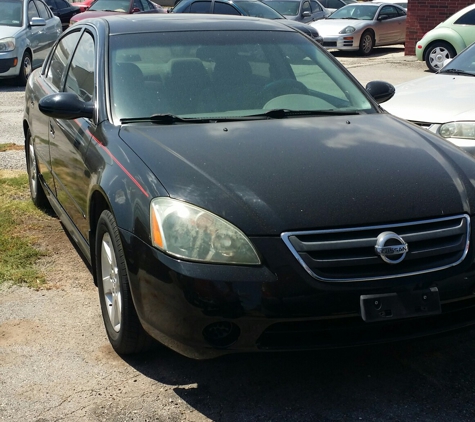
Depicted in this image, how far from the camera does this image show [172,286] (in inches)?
128

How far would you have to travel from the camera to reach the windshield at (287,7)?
21.9 meters

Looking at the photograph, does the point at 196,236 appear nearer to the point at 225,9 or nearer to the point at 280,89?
the point at 280,89

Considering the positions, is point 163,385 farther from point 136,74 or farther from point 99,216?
point 136,74

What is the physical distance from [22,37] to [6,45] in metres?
A: 0.49

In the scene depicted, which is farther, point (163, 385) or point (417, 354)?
point (417, 354)

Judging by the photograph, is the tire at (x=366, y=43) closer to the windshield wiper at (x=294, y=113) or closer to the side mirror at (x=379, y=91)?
the side mirror at (x=379, y=91)

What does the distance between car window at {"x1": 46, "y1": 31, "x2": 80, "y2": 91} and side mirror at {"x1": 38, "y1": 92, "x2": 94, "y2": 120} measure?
3.64ft

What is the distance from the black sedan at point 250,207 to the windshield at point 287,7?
695 inches

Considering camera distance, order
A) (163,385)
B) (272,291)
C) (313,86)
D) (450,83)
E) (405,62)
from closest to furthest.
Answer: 1. (272,291)
2. (163,385)
3. (313,86)
4. (450,83)
5. (405,62)

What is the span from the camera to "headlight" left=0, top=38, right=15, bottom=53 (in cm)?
1412

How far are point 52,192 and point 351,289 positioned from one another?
296cm

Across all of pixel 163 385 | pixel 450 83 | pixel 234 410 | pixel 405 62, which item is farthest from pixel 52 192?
pixel 405 62

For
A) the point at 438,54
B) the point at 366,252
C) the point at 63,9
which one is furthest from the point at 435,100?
the point at 63,9

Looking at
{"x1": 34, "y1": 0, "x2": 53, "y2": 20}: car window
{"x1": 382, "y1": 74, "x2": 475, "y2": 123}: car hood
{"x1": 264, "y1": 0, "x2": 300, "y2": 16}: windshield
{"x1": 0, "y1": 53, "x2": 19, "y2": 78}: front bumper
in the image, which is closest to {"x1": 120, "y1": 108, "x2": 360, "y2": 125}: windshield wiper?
{"x1": 382, "y1": 74, "x2": 475, "y2": 123}: car hood
